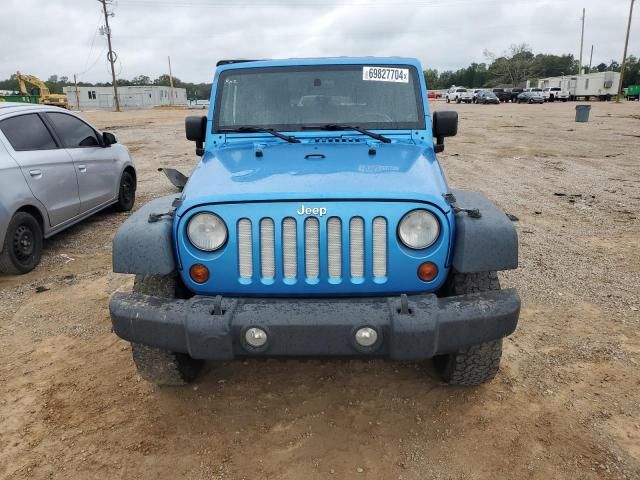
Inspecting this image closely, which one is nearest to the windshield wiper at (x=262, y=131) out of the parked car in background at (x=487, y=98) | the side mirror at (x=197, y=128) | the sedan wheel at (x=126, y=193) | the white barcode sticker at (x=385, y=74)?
the side mirror at (x=197, y=128)

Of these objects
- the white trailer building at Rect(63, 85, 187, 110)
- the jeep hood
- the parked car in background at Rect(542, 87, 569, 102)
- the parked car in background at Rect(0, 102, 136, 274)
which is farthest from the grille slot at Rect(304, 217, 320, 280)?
the white trailer building at Rect(63, 85, 187, 110)

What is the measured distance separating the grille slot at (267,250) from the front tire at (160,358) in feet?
1.86

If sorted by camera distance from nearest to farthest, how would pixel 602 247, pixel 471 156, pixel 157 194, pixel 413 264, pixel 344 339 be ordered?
pixel 344 339 → pixel 413 264 → pixel 602 247 → pixel 157 194 → pixel 471 156

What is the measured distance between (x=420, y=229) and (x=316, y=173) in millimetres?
670

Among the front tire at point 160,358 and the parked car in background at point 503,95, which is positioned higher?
the parked car in background at point 503,95

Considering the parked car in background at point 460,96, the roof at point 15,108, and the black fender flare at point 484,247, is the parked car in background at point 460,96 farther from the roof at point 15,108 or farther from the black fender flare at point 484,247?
the black fender flare at point 484,247

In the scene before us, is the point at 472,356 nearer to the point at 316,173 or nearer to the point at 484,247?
the point at 484,247

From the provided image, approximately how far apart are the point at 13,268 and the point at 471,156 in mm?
10913

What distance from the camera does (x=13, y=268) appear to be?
4988mm

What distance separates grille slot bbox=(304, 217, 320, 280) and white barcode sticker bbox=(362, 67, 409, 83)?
1730 millimetres

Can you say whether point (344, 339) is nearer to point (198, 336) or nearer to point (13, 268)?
point (198, 336)

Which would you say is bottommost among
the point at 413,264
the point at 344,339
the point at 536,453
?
the point at 536,453

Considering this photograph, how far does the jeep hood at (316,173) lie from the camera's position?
2.55 meters

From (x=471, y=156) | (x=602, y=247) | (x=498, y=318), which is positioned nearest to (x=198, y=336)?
(x=498, y=318)
